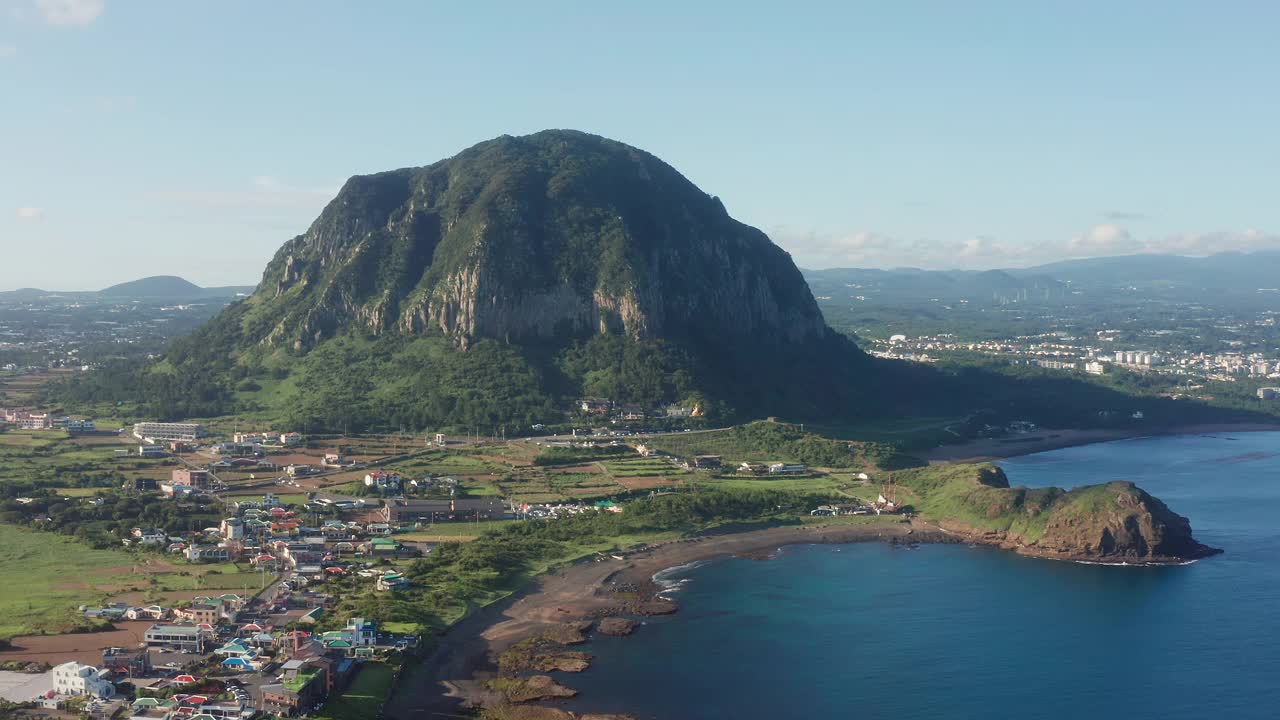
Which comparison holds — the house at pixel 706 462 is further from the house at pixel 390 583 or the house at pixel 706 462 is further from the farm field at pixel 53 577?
the farm field at pixel 53 577

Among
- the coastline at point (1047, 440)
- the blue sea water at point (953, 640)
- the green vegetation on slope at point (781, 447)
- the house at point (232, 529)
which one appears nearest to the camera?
the blue sea water at point (953, 640)

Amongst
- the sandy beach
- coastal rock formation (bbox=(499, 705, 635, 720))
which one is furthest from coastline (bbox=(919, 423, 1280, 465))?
coastal rock formation (bbox=(499, 705, 635, 720))

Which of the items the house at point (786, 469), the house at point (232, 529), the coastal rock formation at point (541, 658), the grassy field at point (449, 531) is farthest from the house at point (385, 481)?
the coastal rock formation at point (541, 658)

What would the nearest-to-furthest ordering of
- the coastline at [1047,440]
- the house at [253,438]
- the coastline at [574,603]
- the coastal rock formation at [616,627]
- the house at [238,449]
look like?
the coastline at [574,603] < the coastal rock formation at [616,627] < the house at [238,449] < the house at [253,438] < the coastline at [1047,440]

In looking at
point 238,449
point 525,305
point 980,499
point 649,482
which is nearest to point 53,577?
point 238,449

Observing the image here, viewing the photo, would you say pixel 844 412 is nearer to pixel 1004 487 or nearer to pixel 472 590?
pixel 1004 487

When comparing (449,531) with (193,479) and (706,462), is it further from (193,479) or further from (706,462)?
(706,462)
